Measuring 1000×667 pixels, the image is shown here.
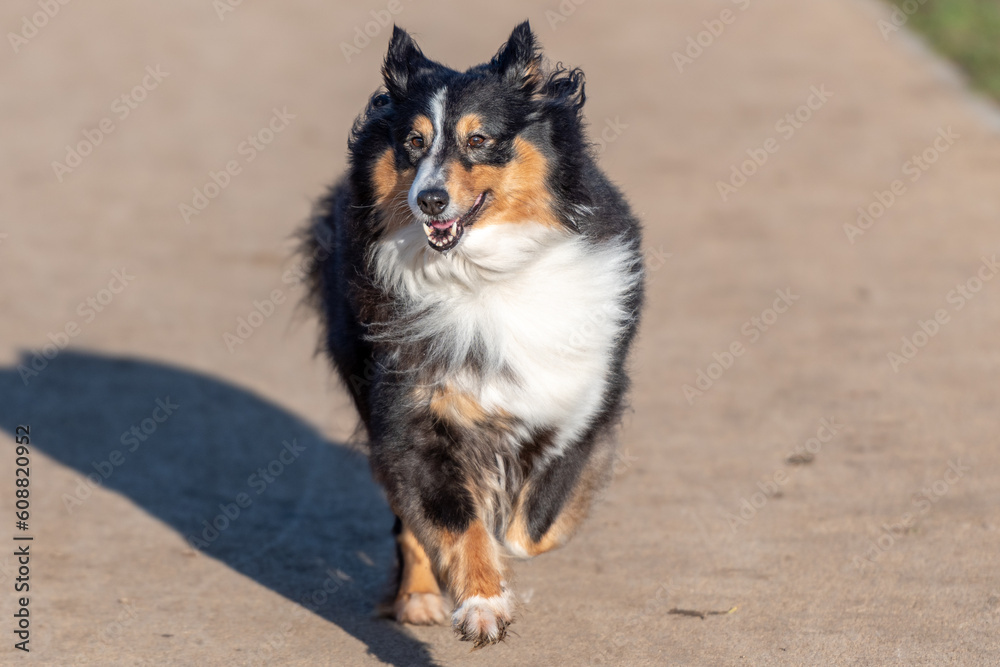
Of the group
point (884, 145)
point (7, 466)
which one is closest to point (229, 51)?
point (884, 145)

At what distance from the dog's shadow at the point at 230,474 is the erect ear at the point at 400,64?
7.58ft

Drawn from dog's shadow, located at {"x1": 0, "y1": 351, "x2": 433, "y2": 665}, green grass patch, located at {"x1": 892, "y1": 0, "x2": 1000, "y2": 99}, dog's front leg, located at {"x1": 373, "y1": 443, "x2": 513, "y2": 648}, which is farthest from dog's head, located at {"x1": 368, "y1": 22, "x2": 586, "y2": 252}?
green grass patch, located at {"x1": 892, "y1": 0, "x2": 1000, "y2": 99}

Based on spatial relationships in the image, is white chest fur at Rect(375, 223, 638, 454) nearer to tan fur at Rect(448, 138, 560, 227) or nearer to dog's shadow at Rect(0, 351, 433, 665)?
tan fur at Rect(448, 138, 560, 227)

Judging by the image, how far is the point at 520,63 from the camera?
185 inches

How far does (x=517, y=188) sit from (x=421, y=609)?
193 cm

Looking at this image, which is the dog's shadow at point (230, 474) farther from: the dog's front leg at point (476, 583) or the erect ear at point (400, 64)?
the erect ear at point (400, 64)

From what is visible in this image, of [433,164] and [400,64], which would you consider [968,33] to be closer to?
[400,64]

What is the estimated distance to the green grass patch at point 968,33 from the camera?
1329 centimetres

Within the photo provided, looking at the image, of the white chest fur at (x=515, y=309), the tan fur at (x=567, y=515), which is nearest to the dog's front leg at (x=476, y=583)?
the tan fur at (x=567, y=515)

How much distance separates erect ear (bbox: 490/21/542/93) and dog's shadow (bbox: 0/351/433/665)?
236 cm

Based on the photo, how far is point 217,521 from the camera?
21.5 ft

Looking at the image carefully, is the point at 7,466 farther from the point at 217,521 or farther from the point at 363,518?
the point at 363,518

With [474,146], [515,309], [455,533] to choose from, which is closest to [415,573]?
[455,533]

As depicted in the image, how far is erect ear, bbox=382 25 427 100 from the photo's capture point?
188 inches
